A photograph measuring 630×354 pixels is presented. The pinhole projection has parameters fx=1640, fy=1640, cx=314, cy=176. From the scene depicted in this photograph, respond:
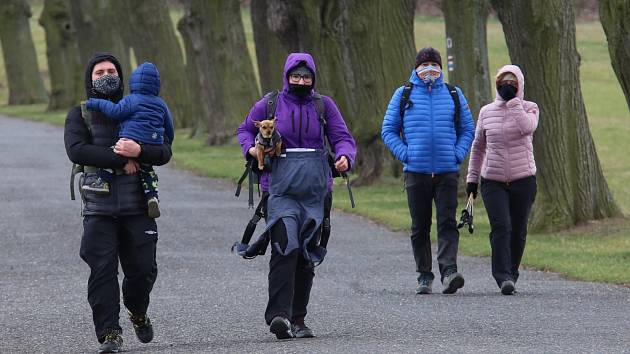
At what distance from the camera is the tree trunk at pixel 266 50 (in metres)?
31.6

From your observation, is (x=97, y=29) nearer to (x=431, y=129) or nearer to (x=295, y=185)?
(x=431, y=129)

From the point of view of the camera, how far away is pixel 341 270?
49.2 feet

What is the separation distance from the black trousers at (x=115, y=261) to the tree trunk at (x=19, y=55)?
51.0 m

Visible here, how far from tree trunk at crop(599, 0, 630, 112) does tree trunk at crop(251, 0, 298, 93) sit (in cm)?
1595

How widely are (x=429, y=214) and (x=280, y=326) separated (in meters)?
3.47

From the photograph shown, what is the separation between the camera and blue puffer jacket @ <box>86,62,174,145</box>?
9.75 meters

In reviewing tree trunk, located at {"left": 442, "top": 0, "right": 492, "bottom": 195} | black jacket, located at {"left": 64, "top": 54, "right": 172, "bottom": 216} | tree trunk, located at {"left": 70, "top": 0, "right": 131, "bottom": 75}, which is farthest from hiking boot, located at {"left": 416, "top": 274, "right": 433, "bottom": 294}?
tree trunk, located at {"left": 70, "top": 0, "right": 131, "bottom": 75}

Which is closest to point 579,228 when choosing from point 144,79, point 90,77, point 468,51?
point 468,51

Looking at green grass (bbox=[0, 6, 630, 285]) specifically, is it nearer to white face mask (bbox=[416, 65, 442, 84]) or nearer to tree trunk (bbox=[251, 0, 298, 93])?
tree trunk (bbox=[251, 0, 298, 93])

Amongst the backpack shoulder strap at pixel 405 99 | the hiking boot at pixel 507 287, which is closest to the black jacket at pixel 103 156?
the backpack shoulder strap at pixel 405 99

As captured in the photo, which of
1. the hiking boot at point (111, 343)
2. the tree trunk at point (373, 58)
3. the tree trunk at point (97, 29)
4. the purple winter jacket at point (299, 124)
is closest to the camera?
the hiking boot at point (111, 343)

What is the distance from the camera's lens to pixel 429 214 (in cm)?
1311

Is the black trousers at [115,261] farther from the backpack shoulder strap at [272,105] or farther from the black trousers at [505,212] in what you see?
the black trousers at [505,212]

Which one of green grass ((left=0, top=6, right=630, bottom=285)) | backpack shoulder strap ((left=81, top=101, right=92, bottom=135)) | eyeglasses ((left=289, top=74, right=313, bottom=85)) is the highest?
eyeglasses ((left=289, top=74, right=313, bottom=85))
